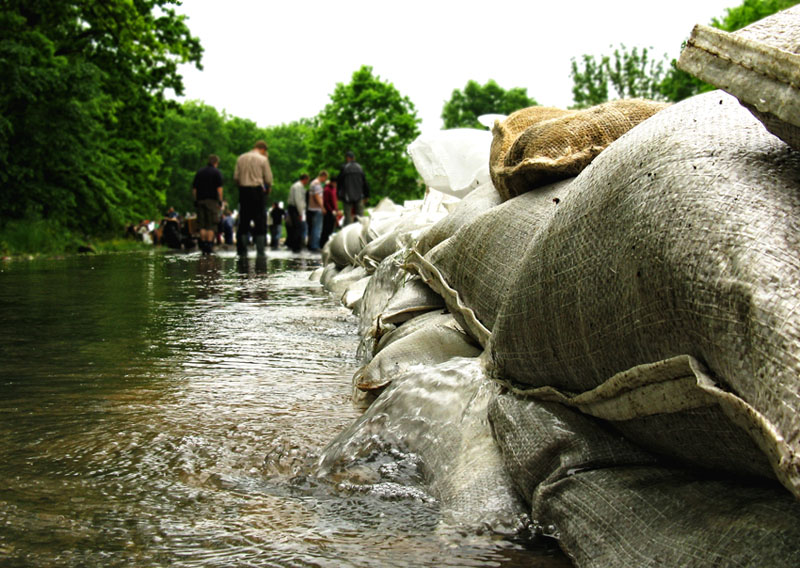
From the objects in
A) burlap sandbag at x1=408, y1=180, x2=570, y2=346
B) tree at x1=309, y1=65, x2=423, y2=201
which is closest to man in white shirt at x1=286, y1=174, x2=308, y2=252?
burlap sandbag at x1=408, y1=180, x2=570, y2=346

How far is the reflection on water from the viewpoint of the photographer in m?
1.54

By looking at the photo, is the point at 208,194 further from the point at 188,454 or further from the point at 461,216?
the point at 188,454

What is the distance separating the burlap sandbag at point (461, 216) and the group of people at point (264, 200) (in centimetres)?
1019

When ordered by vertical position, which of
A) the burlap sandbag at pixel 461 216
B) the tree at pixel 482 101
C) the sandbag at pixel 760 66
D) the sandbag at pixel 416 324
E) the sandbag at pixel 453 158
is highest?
the tree at pixel 482 101

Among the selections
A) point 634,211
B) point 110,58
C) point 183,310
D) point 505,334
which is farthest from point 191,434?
point 110,58

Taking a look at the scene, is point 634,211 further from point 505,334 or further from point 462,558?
point 462,558

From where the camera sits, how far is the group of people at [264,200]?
13977mm

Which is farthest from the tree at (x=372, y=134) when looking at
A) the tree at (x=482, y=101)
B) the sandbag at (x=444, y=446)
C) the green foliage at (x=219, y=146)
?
the sandbag at (x=444, y=446)

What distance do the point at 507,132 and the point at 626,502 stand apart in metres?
1.98

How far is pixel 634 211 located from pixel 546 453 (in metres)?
0.51

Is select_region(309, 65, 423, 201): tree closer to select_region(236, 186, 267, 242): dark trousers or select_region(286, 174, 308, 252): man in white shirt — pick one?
select_region(286, 174, 308, 252): man in white shirt

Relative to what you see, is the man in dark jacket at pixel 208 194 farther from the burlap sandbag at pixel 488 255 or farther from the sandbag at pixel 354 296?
the burlap sandbag at pixel 488 255

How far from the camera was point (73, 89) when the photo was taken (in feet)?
56.3

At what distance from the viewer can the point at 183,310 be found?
577 centimetres
